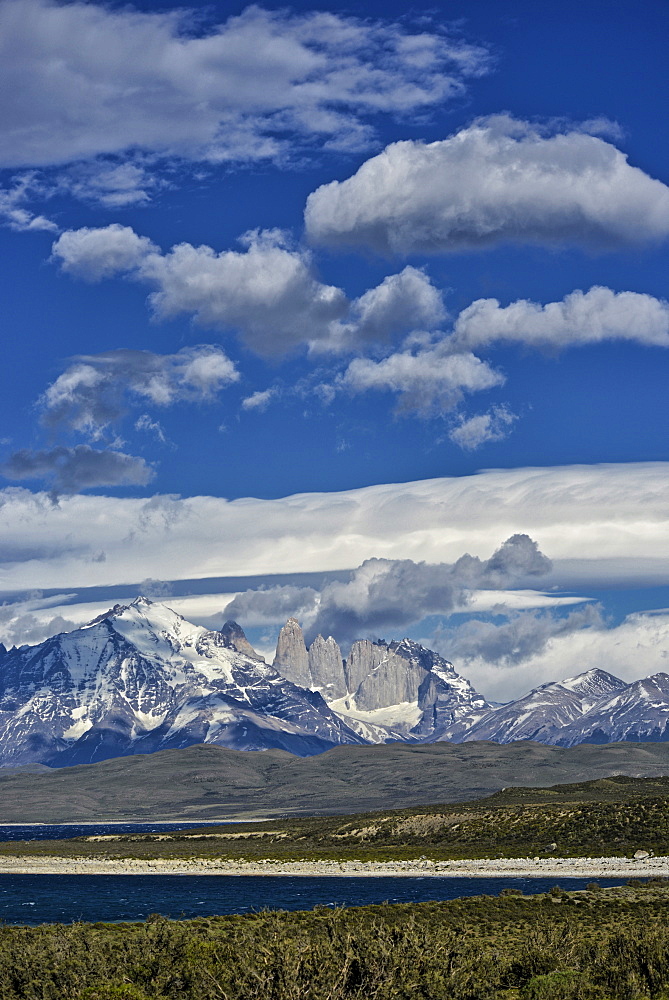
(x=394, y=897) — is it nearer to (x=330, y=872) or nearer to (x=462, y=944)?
(x=330, y=872)

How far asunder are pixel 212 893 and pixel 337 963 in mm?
89046

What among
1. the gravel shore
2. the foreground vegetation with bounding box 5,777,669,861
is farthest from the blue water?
the foreground vegetation with bounding box 5,777,669,861

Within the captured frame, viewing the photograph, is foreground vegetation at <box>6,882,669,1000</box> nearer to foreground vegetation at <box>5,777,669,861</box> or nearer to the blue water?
the blue water

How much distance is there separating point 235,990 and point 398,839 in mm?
155143

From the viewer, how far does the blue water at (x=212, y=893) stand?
101812 millimetres

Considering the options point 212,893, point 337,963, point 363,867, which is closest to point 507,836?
point 363,867

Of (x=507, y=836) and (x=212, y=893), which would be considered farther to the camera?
(x=507, y=836)

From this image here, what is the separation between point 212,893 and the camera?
405 feet

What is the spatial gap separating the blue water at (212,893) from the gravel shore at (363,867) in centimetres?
427

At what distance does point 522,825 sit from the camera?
555 feet

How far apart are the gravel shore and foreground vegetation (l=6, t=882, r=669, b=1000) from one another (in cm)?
6375

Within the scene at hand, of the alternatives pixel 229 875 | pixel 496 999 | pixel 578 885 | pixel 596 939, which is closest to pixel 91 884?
pixel 229 875

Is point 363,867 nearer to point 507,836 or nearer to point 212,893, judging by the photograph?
point 507,836

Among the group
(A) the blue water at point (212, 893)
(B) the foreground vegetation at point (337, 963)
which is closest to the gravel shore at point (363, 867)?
(A) the blue water at point (212, 893)
